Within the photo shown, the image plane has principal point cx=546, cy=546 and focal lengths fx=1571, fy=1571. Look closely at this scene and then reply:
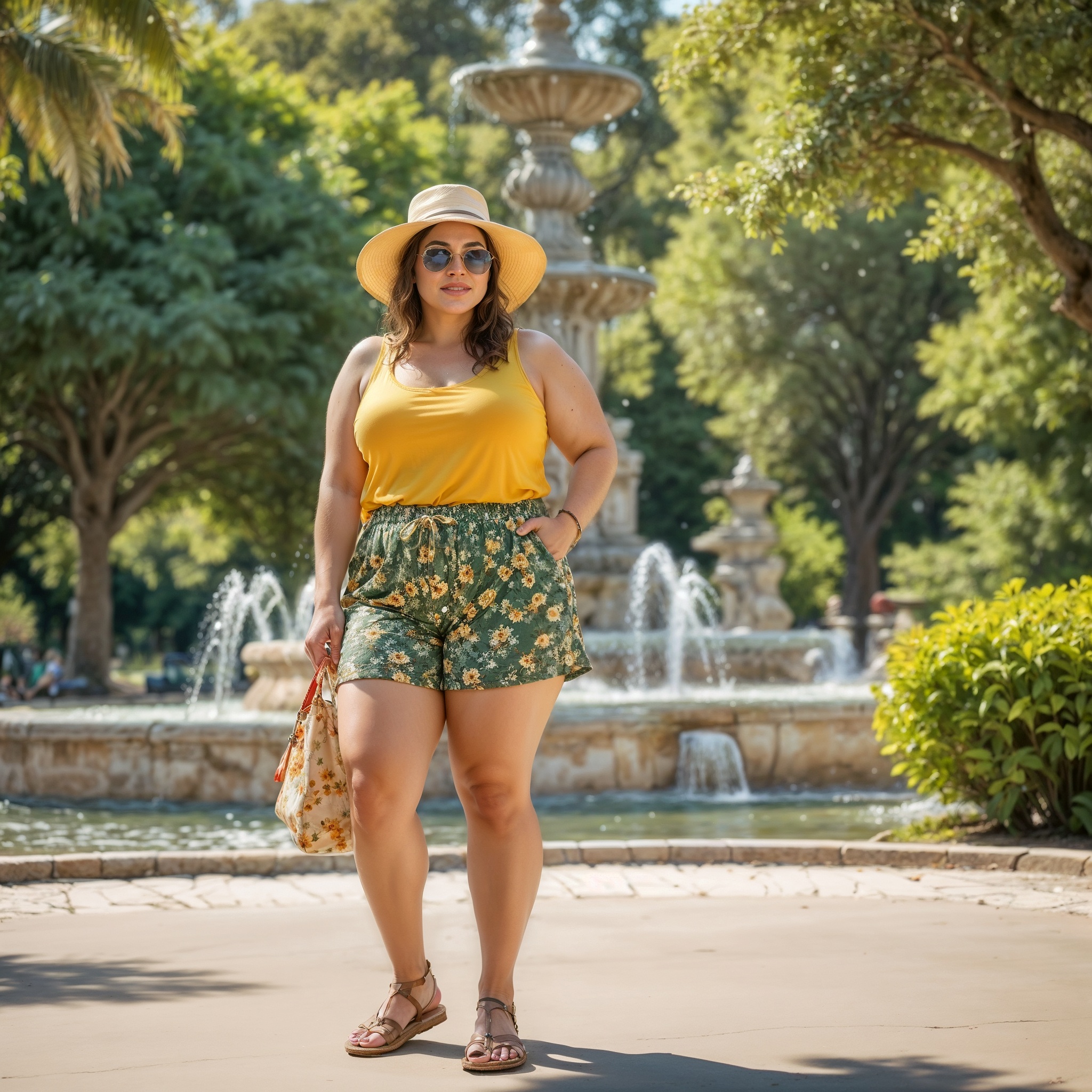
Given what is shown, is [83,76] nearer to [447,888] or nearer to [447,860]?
[447,860]

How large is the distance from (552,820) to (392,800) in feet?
18.9

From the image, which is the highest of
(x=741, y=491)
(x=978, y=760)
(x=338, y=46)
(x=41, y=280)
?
(x=338, y=46)

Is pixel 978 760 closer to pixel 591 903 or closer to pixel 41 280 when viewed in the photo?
pixel 591 903

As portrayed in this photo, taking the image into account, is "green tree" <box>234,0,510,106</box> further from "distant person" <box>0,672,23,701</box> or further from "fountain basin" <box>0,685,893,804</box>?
"fountain basin" <box>0,685,893,804</box>

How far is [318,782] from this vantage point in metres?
3.66

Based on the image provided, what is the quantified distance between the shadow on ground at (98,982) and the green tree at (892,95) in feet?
19.8

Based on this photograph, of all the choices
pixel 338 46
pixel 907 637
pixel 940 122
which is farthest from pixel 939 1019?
pixel 338 46

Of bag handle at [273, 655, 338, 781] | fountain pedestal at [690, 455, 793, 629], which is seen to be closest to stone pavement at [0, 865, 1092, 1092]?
bag handle at [273, 655, 338, 781]

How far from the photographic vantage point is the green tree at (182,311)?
801 inches

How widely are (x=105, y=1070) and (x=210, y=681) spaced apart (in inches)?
1067

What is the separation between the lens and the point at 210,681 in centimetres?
2981

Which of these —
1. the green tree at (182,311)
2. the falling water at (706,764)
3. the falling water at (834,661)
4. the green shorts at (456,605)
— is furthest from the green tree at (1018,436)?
the green shorts at (456,605)

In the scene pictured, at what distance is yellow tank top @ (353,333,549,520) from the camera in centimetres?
368

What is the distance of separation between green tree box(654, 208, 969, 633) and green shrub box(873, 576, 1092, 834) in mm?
23992
